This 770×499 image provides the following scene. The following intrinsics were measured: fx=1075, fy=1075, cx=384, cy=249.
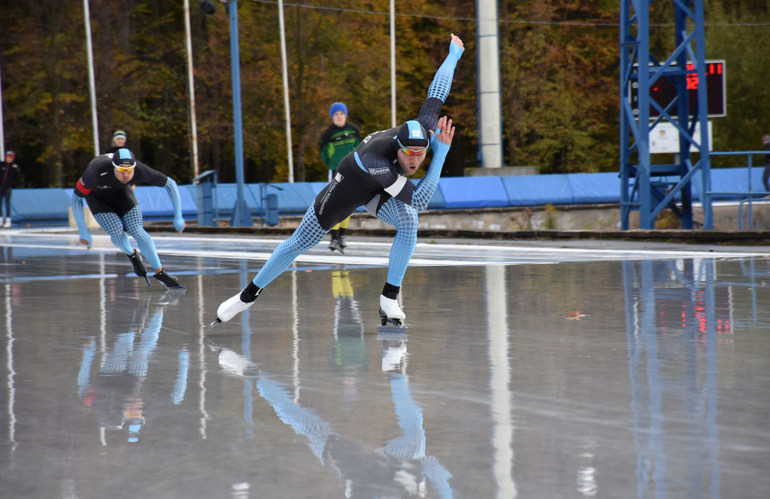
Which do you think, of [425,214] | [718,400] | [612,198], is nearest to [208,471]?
[718,400]

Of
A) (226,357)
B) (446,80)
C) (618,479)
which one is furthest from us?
(446,80)

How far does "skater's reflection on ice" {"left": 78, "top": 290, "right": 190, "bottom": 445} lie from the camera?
15.9 ft

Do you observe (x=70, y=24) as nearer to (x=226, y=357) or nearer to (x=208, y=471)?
(x=226, y=357)

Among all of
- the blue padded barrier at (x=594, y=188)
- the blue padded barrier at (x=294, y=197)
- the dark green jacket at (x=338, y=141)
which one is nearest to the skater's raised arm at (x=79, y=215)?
the dark green jacket at (x=338, y=141)

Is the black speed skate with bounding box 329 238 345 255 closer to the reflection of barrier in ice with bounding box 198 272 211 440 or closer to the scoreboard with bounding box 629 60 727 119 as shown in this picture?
the reflection of barrier in ice with bounding box 198 272 211 440

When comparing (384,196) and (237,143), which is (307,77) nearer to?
(237,143)

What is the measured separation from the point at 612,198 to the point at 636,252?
22229 millimetres

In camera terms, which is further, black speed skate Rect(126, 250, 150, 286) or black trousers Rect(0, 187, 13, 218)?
black trousers Rect(0, 187, 13, 218)

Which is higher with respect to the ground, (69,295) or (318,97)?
(318,97)

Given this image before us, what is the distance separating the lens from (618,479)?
3732mm

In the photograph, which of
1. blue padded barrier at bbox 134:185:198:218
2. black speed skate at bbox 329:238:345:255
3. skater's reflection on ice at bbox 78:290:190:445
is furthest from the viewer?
blue padded barrier at bbox 134:185:198:218

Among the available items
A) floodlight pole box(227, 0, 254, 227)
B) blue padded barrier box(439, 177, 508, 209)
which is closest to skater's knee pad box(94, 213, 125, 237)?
floodlight pole box(227, 0, 254, 227)

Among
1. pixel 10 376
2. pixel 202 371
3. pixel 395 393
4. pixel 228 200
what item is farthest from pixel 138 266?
pixel 228 200

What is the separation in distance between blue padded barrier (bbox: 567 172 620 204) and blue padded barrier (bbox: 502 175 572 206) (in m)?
0.25
